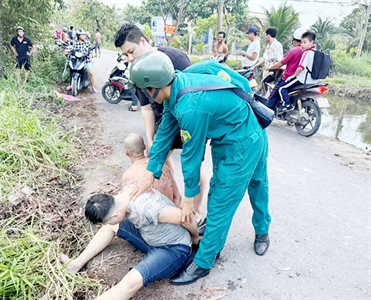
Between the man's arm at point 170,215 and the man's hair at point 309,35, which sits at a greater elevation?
the man's hair at point 309,35

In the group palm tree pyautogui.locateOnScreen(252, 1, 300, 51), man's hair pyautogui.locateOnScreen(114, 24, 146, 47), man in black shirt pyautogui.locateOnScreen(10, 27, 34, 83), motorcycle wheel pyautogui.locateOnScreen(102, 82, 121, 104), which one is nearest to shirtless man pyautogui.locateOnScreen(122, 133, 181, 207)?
man's hair pyautogui.locateOnScreen(114, 24, 146, 47)

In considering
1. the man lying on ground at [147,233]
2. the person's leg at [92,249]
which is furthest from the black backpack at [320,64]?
the person's leg at [92,249]

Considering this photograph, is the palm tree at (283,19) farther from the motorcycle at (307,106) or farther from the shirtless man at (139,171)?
the shirtless man at (139,171)

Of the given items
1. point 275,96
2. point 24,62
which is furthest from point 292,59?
point 24,62

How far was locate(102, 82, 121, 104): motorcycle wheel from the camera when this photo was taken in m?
6.78

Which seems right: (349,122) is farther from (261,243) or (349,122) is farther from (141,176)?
(141,176)

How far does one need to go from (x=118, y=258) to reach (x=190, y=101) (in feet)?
4.84

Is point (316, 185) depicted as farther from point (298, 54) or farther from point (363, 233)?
point (298, 54)

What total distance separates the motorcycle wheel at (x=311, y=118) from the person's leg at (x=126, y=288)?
171 inches

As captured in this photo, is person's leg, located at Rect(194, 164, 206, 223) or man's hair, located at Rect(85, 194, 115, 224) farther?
person's leg, located at Rect(194, 164, 206, 223)

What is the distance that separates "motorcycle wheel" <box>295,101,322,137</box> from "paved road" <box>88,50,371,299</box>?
0.71 m

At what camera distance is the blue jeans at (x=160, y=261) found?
1986 mm

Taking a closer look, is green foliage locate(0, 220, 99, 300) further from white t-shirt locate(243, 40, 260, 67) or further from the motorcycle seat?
white t-shirt locate(243, 40, 260, 67)

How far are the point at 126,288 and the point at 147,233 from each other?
37cm
